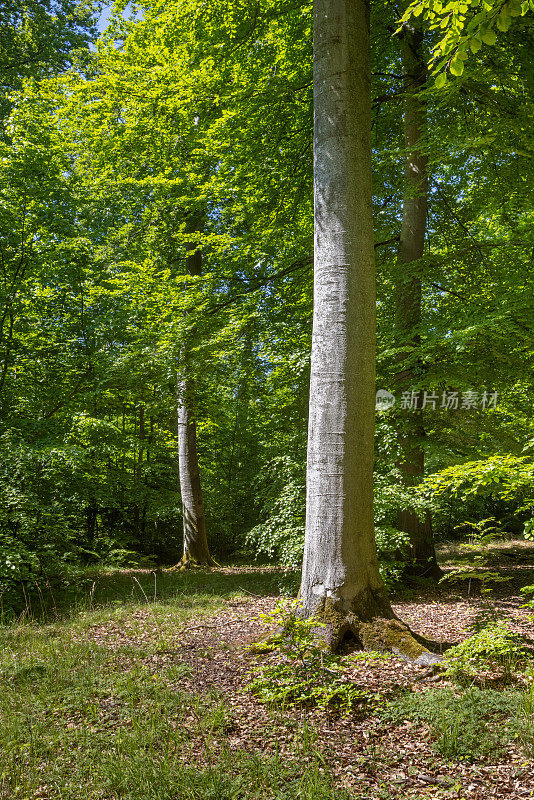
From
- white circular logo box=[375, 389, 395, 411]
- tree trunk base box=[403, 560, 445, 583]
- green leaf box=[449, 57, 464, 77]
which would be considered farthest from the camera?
tree trunk base box=[403, 560, 445, 583]

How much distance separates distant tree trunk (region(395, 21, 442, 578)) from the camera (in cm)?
679

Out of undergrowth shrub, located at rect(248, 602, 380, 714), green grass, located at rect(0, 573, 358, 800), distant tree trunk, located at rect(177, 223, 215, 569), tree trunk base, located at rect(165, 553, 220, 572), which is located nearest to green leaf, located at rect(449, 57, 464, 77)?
undergrowth shrub, located at rect(248, 602, 380, 714)

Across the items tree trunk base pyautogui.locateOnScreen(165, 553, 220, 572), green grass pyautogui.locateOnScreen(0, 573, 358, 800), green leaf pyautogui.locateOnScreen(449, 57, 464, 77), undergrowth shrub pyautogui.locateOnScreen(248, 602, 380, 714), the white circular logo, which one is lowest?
tree trunk base pyautogui.locateOnScreen(165, 553, 220, 572)

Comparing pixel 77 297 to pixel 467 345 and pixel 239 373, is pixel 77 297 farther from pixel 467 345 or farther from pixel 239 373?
pixel 467 345

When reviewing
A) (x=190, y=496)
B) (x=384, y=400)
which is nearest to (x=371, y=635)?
(x=384, y=400)

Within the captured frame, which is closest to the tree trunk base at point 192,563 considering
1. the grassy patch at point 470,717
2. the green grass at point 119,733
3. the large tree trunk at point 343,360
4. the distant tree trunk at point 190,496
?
the distant tree trunk at point 190,496

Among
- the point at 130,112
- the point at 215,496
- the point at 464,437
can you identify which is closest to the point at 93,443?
the point at 215,496

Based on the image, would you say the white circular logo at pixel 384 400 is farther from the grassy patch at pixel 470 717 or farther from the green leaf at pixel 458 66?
the green leaf at pixel 458 66

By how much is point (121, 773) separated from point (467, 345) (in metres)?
4.96

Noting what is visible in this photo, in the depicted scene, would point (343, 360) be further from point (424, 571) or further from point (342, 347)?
point (424, 571)

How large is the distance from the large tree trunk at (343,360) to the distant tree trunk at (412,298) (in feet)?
7.68

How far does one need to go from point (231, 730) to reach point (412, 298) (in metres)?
5.82

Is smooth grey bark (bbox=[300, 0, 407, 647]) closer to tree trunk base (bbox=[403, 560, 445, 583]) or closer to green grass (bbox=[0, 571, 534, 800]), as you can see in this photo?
green grass (bbox=[0, 571, 534, 800])

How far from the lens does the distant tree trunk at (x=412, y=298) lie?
6785 mm
